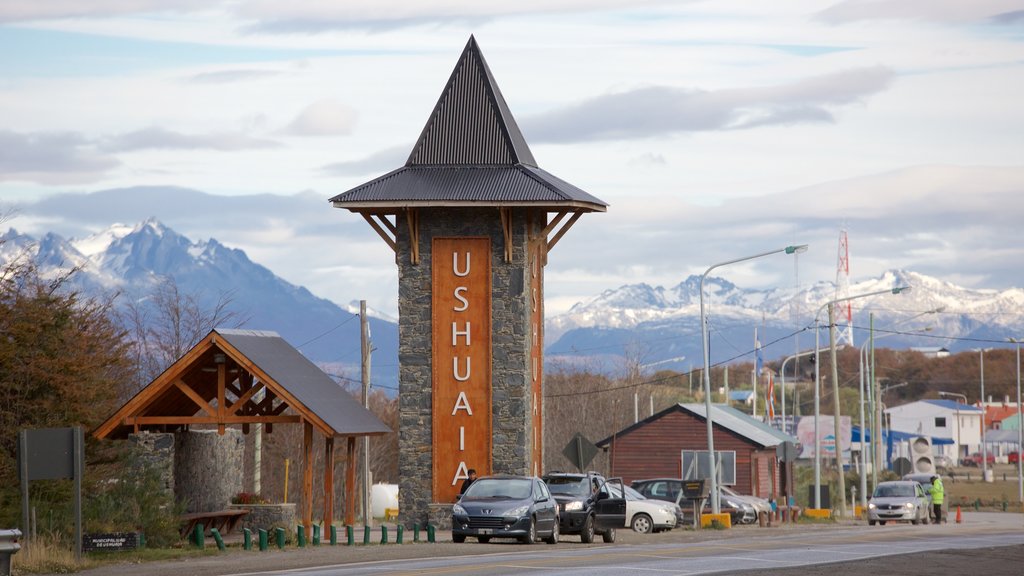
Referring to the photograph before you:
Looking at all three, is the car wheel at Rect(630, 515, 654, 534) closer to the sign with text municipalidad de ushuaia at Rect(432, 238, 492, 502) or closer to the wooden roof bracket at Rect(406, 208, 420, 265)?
the sign with text municipalidad de ushuaia at Rect(432, 238, 492, 502)

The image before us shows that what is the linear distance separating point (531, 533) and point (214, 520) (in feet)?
26.2

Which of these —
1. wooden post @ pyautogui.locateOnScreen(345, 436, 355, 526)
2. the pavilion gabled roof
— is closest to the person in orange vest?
the pavilion gabled roof

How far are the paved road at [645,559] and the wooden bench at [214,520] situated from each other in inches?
129

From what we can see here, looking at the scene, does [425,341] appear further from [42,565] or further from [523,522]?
[42,565]

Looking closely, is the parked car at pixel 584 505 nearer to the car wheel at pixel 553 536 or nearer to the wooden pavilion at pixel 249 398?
the car wheel at pixel 553 536

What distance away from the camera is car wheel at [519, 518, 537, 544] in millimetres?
32906

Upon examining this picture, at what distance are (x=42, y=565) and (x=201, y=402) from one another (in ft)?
27.5

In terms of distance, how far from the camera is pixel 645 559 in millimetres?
27781

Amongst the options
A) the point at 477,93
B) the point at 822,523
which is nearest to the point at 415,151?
the point at 477,93

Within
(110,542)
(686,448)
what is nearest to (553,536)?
(110,542)

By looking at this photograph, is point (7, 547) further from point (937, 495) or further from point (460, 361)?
point (937, 495)

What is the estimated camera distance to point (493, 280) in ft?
140

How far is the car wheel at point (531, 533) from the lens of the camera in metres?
32.9

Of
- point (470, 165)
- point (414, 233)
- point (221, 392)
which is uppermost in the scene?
point (470, 165)
